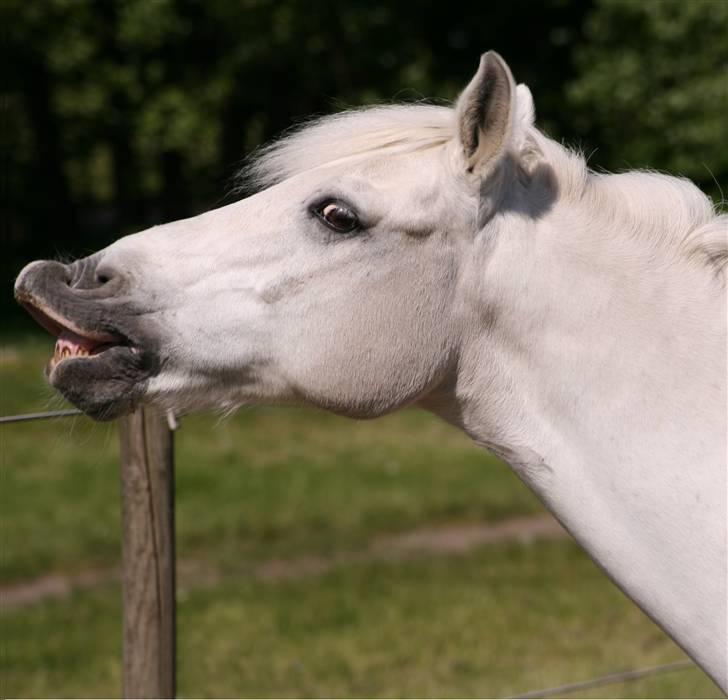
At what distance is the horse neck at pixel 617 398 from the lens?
2119 millimetres

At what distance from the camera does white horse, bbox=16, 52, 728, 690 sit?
219 centimetres

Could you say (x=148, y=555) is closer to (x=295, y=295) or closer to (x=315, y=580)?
(x=295, y=295)

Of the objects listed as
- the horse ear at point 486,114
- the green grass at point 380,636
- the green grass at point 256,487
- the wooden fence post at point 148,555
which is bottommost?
the green grass at point 256,487

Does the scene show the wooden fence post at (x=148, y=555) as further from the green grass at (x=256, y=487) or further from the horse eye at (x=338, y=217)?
the green grass at (x=256, y=487)

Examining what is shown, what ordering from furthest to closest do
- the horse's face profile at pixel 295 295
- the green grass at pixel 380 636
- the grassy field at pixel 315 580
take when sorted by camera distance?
the grassy field at pixel 315 580
the green grass at pixel 380 636
the horse's face profile at pixel 295 295

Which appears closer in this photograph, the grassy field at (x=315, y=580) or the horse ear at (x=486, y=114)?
the horse ear at (x=486, y=114)

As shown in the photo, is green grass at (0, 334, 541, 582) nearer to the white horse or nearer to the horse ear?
the white horse

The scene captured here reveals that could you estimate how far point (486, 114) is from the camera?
223cm

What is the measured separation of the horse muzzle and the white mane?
56cm

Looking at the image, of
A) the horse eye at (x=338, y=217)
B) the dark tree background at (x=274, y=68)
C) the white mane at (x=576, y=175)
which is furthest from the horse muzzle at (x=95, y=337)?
the dark tree background at (x=274, y=68)

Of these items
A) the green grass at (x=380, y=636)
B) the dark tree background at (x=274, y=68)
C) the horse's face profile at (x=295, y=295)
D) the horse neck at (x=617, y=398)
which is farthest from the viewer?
the dark tree background at (x=274, y=68)

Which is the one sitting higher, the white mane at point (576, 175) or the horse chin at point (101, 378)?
the white mane at point (576, 175)

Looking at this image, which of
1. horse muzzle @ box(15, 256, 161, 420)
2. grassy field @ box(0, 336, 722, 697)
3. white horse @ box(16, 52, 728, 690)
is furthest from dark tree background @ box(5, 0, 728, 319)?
horse muzzle @ box(15, 256, 161, 420)

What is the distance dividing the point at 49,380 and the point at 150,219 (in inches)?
873
